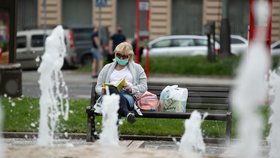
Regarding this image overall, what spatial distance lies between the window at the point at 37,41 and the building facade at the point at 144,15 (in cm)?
749

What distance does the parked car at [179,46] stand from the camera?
33938mm

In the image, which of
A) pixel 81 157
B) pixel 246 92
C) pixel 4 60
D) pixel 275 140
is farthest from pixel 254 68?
pixel 4 60

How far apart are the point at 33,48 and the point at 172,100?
77.9 feet

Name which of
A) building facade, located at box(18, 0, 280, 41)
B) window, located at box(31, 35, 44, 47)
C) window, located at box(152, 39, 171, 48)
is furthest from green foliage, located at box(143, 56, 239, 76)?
building facade, located at box(18, 0, 280, 41)

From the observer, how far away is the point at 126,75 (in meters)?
11.7

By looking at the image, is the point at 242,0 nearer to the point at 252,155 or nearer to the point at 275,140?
the point at 275,140

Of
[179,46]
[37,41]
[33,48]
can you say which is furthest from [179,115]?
[37,41]

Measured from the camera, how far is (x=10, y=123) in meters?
13.2

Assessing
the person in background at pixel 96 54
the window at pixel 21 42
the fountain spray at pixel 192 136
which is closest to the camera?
the fountain spray at pixel 192 136

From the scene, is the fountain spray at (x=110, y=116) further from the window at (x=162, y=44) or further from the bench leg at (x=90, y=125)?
the window at (x=162, y=44)

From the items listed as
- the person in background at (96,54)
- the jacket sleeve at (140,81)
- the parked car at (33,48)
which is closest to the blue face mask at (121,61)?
the jacket sleeve at (140,81)

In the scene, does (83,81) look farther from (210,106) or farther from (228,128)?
(228,128)

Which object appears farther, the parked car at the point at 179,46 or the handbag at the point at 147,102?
the parked car at the point at 179,46

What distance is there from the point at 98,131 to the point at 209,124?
1644mm
